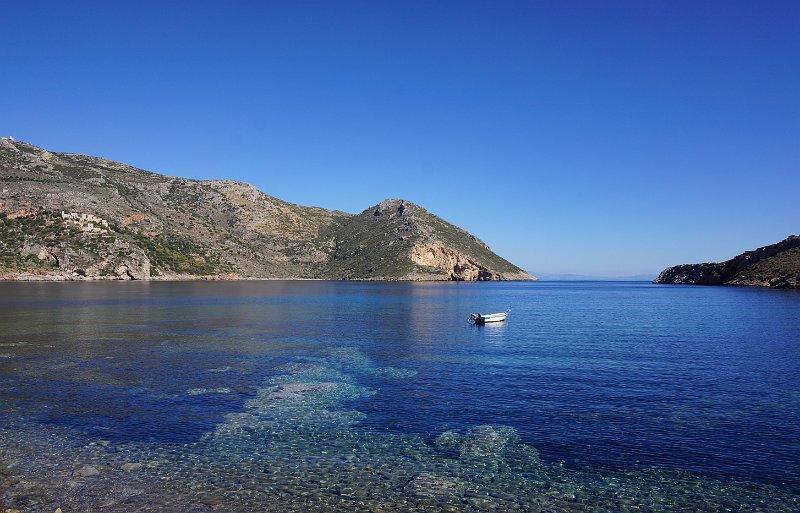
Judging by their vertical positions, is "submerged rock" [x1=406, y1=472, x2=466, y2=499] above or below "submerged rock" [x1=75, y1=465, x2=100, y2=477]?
below


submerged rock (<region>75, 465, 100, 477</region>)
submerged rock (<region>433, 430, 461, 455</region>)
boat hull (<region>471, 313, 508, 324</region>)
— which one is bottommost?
submerged rock (<region>75, 465, 100, 477</region>)

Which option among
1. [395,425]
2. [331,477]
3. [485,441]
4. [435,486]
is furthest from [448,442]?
[331,477]

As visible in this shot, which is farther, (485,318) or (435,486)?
(485,318)

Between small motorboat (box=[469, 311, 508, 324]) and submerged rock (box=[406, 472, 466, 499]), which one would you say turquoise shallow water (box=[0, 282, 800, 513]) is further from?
small motorboat (box=[469, 311, 508, 324])

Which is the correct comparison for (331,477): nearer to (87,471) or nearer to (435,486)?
(435,486)

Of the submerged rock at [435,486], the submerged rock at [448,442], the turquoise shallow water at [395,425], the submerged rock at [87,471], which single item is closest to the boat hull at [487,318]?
the turquoise shallow water at [395,425]

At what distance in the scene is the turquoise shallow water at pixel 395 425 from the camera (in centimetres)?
1700

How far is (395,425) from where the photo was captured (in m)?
24.3

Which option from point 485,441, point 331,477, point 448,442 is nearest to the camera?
point 331,477

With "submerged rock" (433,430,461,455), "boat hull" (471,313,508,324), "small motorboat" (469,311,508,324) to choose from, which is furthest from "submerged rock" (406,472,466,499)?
"boat hull" (471,313,508,324)

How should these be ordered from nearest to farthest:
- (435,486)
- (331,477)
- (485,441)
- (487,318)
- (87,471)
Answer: (435,486), (331,477), (87,471), (485,441), (487,318)

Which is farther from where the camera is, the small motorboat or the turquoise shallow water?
the small motorboat

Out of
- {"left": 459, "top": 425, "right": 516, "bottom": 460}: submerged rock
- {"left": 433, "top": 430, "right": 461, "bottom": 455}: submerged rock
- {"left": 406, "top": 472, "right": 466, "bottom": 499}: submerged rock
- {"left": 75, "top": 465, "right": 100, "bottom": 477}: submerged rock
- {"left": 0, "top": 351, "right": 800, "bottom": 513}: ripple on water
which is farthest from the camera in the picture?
{"left": 433, "top": 430, "right": 461, "bottom": 455}: submerged rock

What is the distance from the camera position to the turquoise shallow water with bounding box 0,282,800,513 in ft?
55.8
